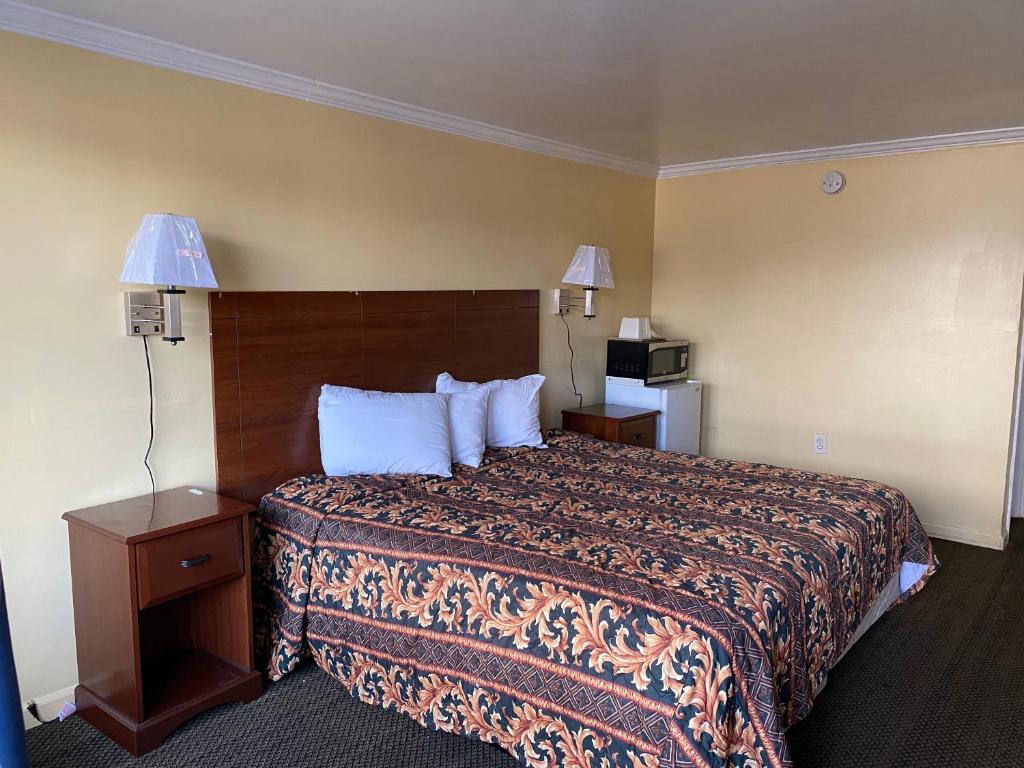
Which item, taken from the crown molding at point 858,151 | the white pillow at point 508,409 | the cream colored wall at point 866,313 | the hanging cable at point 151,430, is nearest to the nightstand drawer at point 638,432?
the white pillow at point 508,409

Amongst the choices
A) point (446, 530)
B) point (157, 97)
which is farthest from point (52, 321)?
point (446, 530)

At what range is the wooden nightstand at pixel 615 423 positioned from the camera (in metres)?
4.32

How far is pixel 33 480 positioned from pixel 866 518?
2.99 meters

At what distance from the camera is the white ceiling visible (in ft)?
7.73

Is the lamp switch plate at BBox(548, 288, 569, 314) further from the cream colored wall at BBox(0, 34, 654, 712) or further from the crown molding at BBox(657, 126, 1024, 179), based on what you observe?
the crown molding at BBox(657, 126, 1024, 179)

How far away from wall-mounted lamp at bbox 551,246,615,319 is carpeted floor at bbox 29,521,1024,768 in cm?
231

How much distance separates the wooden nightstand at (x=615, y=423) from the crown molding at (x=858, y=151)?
1.69 metres

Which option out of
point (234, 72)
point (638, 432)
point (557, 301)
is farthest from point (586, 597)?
point (557, 301)

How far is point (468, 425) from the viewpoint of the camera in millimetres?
3529

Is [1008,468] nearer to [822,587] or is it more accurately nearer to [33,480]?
[822,587]

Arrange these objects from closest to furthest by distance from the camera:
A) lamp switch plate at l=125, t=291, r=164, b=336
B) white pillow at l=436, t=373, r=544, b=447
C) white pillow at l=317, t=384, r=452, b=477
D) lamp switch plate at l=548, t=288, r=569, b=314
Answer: lamp switch plate at l=125, t=291, r=164, b=336, white pillow at l=317, t=384, r=452, b=477, white pillow at l=436, t=373, r=544, b=447, lamp switch plate at l=548, t=288, r=569, b=314

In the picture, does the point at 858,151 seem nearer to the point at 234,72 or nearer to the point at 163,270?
the point at 234,72

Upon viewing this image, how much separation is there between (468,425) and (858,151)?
112 inches

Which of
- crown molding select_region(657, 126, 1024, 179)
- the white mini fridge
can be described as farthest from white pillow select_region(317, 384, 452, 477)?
crown molding select_region(657, 126, 1024, 179)
